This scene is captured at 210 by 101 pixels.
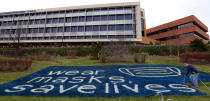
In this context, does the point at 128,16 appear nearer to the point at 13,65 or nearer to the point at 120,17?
the point at 120,17

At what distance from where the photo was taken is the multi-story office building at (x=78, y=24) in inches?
1690

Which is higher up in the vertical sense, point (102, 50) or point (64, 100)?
point (102, 50)

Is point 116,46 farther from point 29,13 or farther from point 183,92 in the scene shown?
point 29,13

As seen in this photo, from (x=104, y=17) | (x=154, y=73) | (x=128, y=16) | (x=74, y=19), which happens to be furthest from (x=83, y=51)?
(x=74, y=19)

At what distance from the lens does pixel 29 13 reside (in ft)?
177

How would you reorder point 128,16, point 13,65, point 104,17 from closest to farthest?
1. point 13,65
2. point 128,16
3. point 104,17

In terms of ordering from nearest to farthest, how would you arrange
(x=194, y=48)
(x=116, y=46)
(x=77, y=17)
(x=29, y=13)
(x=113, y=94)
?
1. (x=113, y=94)
2. (x=116, y=46)
3. (x=194, y=48)
4. (x=77, y=17)
5. (x=29, y=13)

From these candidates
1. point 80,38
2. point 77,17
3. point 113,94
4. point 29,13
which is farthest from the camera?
point 29,13

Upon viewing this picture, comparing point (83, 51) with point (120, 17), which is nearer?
point (83, 51)

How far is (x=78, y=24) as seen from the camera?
4709 cm

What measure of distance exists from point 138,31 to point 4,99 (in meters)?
39.6

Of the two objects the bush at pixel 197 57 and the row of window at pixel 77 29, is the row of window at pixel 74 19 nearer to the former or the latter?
the row of window at pixel 77 29

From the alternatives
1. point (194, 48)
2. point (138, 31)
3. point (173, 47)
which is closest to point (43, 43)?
point (138, 31)

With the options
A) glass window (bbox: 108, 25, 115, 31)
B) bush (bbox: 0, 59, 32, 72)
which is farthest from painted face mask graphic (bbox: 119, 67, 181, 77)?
glass window (bbox: 108, 25, 115, 31)
